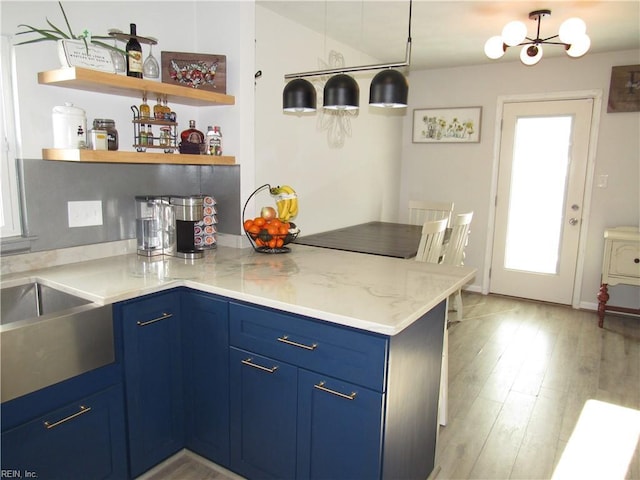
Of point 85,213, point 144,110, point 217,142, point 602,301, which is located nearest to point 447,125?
point 602,301

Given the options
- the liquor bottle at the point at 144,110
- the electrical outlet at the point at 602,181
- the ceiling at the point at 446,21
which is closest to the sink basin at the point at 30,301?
the liquor bottle at the point at 144,110

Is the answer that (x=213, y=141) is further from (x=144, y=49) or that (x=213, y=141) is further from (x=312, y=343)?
(x=312, y=343)

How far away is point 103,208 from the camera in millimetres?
2270

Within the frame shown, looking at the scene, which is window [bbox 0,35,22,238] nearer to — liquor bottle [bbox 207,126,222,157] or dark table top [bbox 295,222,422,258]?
liquor bottle [bbox 207,126,222,157]

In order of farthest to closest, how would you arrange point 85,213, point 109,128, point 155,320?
point 85,213
point 109,128
point 155,320

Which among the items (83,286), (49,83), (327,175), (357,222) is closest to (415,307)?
(83,286)

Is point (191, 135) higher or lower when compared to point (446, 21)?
lower

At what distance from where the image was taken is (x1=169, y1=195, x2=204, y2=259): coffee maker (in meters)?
2.28

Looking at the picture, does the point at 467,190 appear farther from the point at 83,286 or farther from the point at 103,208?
the point at 83,286

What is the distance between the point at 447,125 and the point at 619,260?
212cm

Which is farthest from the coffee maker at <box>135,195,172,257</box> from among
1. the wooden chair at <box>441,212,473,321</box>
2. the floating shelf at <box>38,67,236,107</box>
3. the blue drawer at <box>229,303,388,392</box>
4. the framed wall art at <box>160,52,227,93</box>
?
the wooden chair at <box>441,212,473,321</box>

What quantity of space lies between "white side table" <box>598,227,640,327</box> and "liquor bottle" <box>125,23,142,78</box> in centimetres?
382

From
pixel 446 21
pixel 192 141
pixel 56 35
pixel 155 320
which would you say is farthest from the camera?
pixel 446 21

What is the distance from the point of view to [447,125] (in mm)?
4906
